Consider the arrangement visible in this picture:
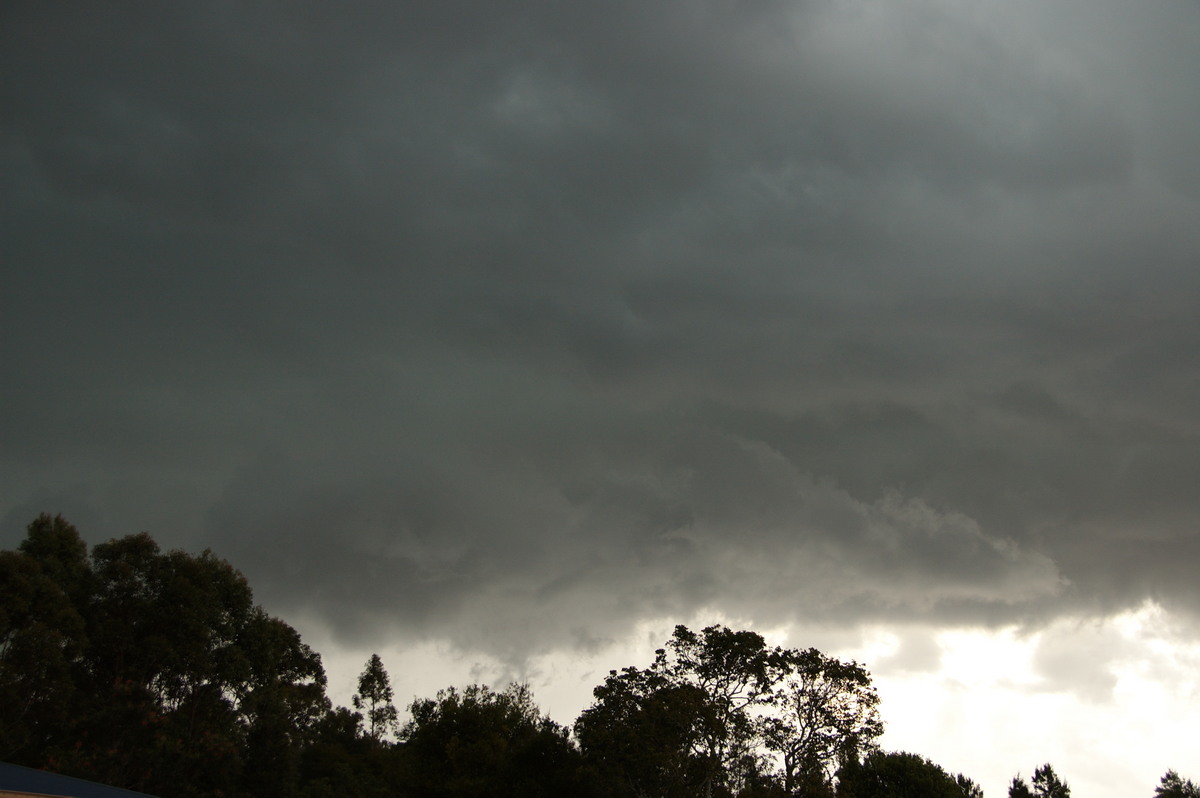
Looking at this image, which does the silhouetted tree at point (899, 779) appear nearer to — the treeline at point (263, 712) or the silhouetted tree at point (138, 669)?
the treeline at point (263, 712)

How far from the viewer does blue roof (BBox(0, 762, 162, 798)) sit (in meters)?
22.8

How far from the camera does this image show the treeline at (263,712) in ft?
136

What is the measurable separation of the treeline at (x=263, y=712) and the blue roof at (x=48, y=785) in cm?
2210

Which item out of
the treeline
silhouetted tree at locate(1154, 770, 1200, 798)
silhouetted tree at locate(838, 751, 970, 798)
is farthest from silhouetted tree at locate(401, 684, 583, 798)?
silhouetted tree at locate(1154, 770, 1200, 798)

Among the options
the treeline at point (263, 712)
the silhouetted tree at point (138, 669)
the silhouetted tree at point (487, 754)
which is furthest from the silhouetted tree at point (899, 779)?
the silhouetted tree at point (138, 669)

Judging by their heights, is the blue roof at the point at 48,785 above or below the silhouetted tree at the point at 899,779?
below

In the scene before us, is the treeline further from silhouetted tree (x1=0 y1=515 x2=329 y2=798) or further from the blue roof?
the blue roof

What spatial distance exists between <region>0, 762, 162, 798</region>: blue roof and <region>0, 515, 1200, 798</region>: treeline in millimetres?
22100

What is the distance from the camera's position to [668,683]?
44.2 m

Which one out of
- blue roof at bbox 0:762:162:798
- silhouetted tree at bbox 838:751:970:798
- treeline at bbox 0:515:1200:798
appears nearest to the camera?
blue roof at bbox 0:762:162:798

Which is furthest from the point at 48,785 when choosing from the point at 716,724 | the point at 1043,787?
the point at 1043,787

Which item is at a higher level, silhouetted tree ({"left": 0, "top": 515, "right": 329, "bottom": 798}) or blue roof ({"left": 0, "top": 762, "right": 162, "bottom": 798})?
silhouetted tree ({"left": 0, "top": 515, "right": 329, "bottom": 798})

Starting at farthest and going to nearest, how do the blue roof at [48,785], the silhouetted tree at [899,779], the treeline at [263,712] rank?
1. the silhouetted tree at [899,779]
2. the treeline at [263,712]
3. the blue roof at [48,785]

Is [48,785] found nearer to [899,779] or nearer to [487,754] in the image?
[487,754]
